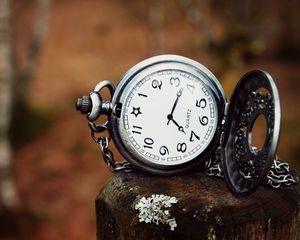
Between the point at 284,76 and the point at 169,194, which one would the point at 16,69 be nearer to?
the point at 284,76

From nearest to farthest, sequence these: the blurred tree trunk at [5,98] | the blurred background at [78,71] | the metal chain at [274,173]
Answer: the metal chain at [274,173]
the blurred tree trunk at [5,98]
the blurred background at [78,71]

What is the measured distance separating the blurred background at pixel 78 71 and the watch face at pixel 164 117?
13.8ft

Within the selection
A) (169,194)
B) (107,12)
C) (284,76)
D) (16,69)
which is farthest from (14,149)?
(107,12)

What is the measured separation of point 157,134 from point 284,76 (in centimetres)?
1055

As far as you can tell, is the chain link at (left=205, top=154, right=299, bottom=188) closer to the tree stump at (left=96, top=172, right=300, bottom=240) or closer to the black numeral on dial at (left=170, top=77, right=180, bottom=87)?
the tree stump at (left=96, top=172, right=300, bottom=240)

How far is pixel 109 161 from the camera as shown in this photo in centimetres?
246

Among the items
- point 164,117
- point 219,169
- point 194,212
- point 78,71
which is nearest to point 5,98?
point 164,117

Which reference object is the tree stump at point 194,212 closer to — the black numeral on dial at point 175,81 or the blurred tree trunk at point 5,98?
the black numeral on dial at point 175,81

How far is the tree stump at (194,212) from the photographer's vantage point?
2.05 m

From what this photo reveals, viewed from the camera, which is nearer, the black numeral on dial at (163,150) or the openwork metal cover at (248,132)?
the openwork metal cover at (248,132)

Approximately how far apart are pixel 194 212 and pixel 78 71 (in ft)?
36.6

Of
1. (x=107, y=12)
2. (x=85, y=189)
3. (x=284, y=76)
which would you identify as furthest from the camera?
(x=107, y=12)

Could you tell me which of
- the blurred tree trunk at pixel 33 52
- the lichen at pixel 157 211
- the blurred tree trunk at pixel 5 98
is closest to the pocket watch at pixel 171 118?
the lichen at pixel 157 211

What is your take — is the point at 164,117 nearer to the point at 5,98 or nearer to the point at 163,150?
the point at 163,150
